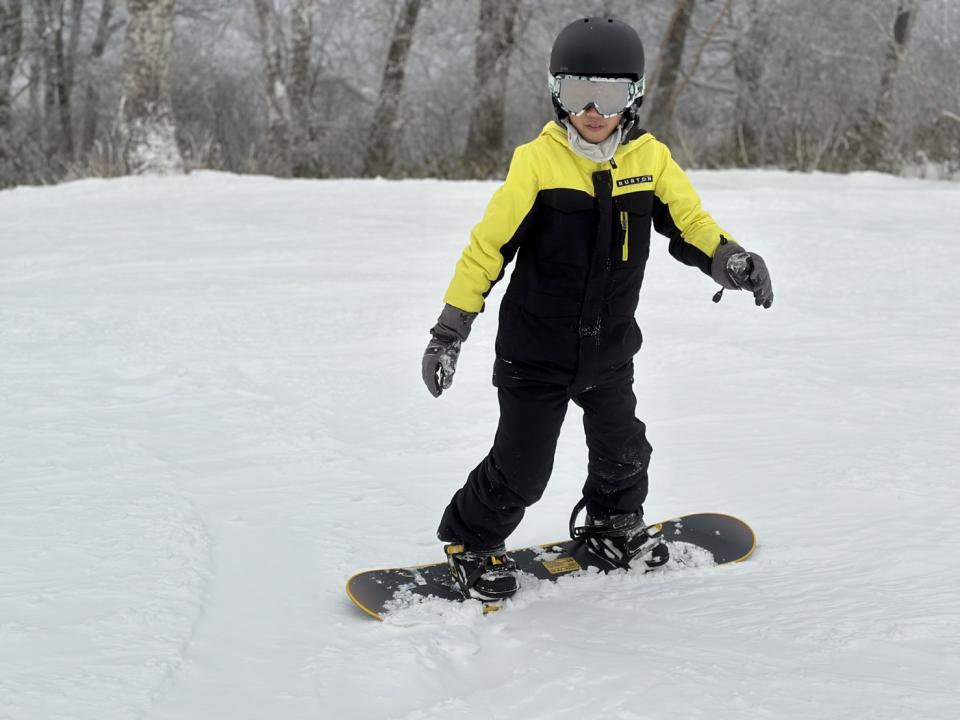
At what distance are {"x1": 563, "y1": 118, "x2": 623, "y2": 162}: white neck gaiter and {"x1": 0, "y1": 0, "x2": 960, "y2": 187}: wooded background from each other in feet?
29.0

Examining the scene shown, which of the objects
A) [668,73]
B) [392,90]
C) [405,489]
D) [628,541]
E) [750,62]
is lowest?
[405,489]

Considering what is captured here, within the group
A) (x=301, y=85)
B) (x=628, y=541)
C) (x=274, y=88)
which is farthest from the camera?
(x=301, y=85)

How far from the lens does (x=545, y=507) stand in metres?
3.30

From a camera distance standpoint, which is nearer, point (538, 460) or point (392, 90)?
point (538, 460)

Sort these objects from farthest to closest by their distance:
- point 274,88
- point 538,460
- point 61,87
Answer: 1. point 61,87
2. point 274,88
3. point 538,460

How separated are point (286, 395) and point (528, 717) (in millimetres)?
2567

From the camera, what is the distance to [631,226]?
2.46 meters

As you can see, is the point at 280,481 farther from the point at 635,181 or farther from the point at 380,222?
the point at 380,222

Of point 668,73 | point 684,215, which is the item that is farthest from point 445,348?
point 668,73

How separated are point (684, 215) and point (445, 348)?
0.78 meters

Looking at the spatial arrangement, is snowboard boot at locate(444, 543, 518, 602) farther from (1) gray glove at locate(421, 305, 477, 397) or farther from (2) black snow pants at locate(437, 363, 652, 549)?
(1) gray glove at locate(421, 305, 477, 397)

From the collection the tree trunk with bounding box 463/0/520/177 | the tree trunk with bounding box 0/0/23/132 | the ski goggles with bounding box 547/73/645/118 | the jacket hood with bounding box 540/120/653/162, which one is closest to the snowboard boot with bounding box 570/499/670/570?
the jacket hood with bounding box 540/120/653/162

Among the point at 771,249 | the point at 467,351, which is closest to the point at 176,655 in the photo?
the point at 467,351

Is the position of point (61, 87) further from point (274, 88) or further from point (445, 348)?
point (445, 348)
